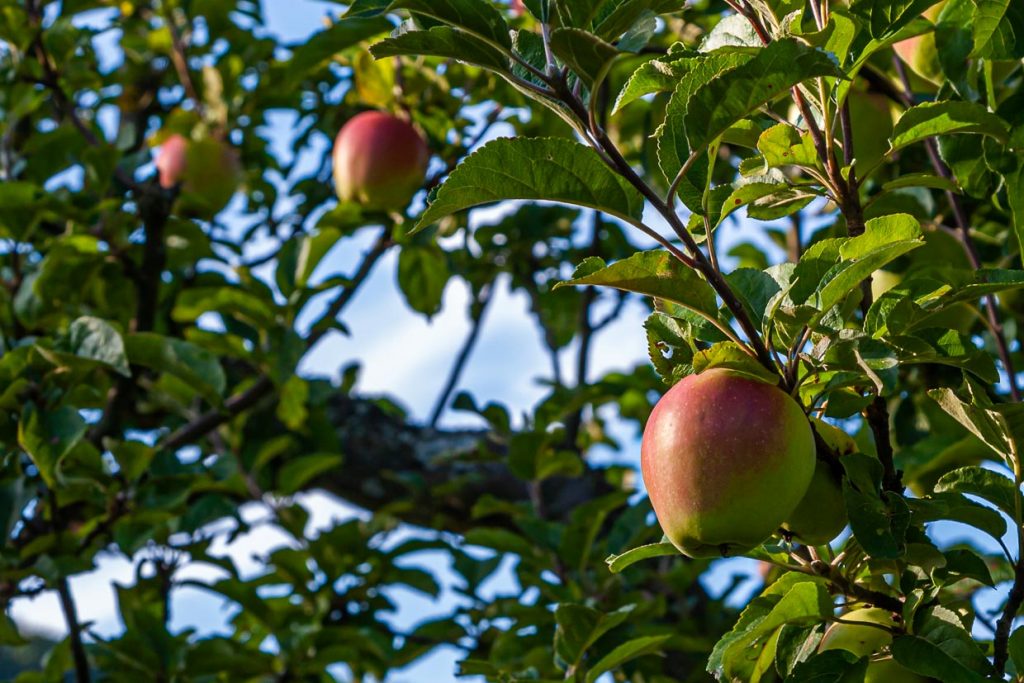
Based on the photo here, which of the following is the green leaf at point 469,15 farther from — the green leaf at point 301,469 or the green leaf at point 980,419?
the green leaf at point 301,469

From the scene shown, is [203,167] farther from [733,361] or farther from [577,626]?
[733,361]

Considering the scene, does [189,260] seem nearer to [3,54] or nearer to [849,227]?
[3,54]

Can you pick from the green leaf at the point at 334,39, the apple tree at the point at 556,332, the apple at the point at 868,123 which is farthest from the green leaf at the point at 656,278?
the green leaf at the point at 334,39

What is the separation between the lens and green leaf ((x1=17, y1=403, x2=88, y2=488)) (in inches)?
54.6

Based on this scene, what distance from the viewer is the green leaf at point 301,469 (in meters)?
1.97

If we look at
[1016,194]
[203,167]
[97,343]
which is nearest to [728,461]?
[1016,194]

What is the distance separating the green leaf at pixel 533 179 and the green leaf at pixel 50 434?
2.59 ft

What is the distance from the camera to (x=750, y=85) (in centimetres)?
75

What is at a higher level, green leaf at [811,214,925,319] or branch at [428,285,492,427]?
branch at [428,285,492,427]

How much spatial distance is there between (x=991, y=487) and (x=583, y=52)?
0.45 metres

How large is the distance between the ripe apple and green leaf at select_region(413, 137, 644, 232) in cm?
25

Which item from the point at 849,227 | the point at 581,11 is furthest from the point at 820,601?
the point at 581,11

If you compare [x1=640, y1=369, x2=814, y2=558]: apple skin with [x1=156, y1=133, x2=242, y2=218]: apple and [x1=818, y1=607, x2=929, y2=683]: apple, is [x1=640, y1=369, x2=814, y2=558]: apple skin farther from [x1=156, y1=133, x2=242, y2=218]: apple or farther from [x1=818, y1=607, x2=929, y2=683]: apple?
[x1=156, y1=133, x2=242, y2=218]: apple

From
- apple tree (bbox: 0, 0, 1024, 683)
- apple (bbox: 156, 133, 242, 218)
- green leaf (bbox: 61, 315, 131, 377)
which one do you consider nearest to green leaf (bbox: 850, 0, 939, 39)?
apple tree (bbox: 0, 0, 1024, 683)
